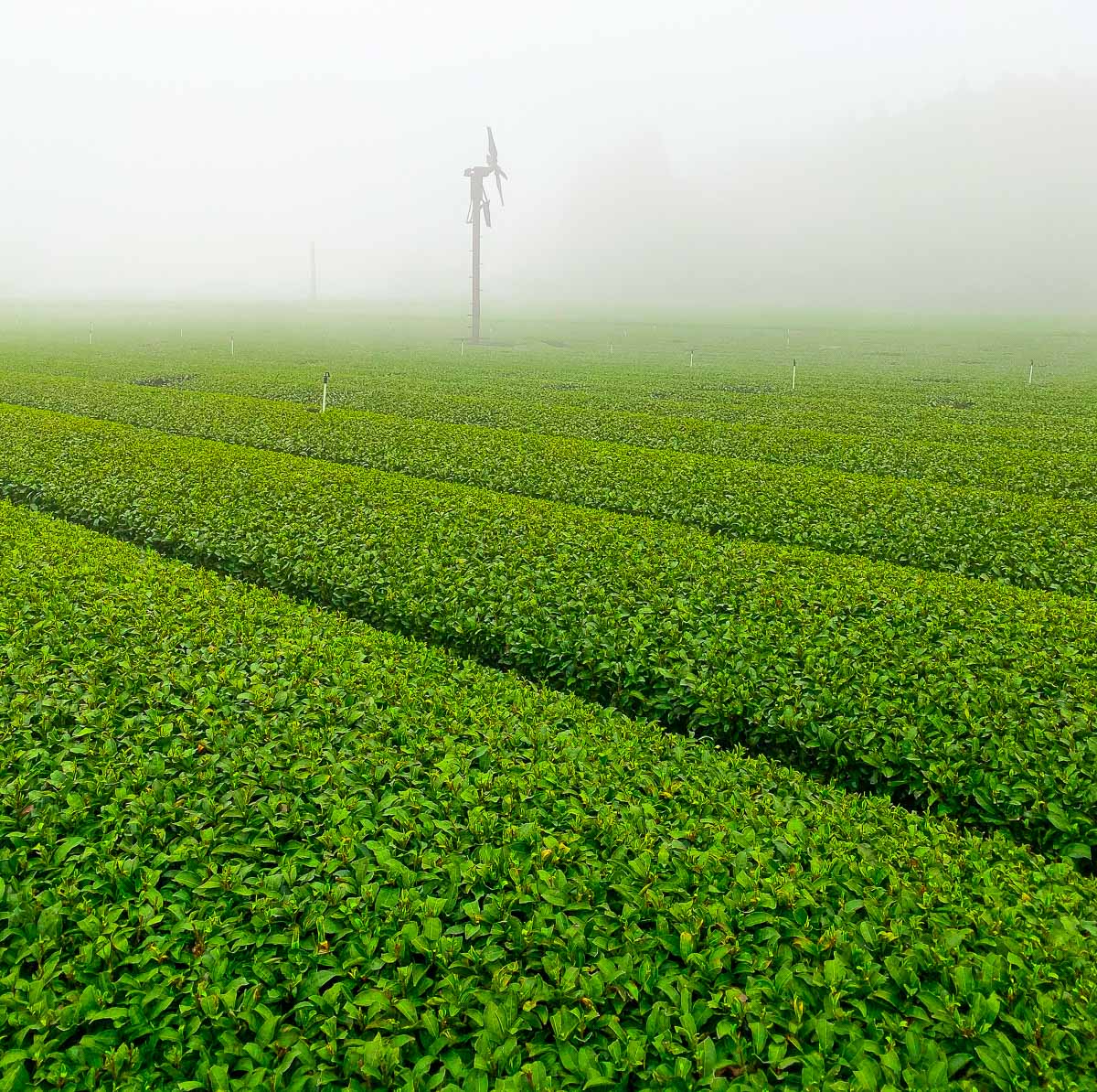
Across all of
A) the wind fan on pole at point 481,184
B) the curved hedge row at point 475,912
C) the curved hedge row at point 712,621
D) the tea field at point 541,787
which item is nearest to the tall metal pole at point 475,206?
the wind fan on pole at point 481,184

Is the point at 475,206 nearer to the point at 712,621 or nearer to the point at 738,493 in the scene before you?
the point at 738,493

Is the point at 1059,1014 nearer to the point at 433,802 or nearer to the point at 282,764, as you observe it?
the point at 433,802

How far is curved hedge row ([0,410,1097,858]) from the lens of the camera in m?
6.48

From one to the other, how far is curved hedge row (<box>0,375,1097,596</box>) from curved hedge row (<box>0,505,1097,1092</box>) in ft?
25.0

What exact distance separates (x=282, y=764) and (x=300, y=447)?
16.0 m

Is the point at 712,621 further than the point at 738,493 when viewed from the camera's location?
No

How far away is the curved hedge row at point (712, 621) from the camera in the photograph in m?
6.48

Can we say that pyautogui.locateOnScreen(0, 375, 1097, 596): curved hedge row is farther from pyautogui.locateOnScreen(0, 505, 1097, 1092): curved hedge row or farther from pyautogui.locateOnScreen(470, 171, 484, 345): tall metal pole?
pyautogui.locateOnScreen(470, 171, 484, 345): tall metal pole

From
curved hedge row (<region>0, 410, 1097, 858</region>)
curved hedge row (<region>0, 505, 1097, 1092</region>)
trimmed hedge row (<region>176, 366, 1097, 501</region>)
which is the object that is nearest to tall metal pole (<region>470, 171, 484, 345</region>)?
trimmed hedge row (<region>176, 366, 1097, 501</region>)

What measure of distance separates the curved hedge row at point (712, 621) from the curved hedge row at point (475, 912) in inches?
40.9

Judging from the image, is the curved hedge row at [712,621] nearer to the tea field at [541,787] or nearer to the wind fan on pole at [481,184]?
the tea field at [541,787]

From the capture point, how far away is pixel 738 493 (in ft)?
49.0

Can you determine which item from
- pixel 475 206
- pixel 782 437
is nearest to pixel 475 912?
pixel 782 437

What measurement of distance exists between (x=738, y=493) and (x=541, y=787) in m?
10.6
